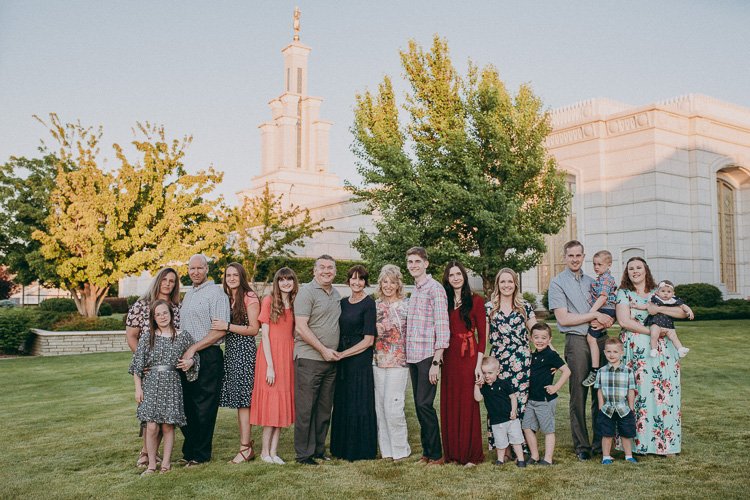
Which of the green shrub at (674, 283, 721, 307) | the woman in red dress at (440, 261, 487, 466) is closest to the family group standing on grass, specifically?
the woman in red dress at (440, 261, 487, 466)

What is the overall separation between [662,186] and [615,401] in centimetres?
1652

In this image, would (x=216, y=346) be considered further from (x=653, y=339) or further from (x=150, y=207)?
(x=150, y=207)

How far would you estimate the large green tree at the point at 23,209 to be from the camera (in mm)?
22828

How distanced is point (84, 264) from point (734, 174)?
2260 cm

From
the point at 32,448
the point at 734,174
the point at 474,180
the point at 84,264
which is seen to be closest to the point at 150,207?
the point at 84,264

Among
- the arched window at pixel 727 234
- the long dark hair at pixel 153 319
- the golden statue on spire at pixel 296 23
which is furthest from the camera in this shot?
the golden statue on spire at pixel 296 23

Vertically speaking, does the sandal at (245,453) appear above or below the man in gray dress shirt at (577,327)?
below

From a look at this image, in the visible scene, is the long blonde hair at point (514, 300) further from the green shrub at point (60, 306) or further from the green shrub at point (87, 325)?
the green shrub at point (60, 306)

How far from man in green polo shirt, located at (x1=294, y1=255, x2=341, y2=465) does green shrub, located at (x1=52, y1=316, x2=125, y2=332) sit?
14.1 metres

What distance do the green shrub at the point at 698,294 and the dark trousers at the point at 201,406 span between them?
17873 mm

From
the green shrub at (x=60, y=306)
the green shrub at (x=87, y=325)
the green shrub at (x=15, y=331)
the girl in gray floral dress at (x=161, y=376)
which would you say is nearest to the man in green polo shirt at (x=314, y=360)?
the girl in gray floral dress at (x=161, y=376)

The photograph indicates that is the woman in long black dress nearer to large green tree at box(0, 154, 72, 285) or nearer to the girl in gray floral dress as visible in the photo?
the girl in gray floral dress

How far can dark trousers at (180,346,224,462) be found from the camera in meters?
5.91

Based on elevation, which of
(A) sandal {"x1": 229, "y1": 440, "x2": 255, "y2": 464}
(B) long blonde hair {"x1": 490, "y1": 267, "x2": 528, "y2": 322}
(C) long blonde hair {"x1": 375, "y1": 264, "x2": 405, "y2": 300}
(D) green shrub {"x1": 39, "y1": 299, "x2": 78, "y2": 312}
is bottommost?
(A) sandal {"x1": 229, "y1": 440, "x2": 255, "y2": 464}
